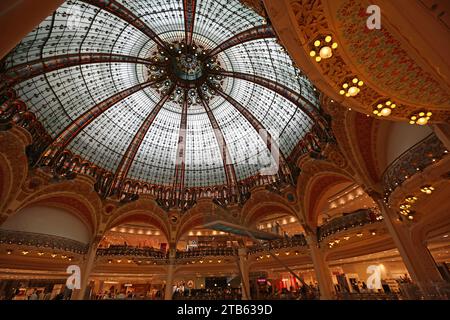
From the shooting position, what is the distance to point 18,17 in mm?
3074

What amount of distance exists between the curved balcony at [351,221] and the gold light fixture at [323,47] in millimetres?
15635

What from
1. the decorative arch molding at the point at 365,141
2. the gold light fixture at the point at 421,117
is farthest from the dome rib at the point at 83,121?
the gold light fixture at the point at 421,117

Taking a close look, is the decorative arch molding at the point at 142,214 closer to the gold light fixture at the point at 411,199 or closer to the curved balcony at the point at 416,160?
the curved balcony at the point at 416,160

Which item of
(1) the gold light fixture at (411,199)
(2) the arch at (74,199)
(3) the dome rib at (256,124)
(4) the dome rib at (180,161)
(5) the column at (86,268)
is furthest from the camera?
(4) the dome rib at (180,161)

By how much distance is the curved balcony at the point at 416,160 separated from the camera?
9383 mm

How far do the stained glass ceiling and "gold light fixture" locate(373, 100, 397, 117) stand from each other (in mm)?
11416

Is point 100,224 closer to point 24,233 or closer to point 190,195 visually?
point 24,233

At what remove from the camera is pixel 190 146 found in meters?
27.1

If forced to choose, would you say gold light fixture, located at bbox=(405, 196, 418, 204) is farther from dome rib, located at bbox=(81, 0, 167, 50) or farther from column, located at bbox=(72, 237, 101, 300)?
column, located at bbox=(72, 237, 101, 300)

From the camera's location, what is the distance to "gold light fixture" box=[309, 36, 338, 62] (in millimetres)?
5209

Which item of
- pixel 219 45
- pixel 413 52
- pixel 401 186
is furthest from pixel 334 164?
pixel 219 45

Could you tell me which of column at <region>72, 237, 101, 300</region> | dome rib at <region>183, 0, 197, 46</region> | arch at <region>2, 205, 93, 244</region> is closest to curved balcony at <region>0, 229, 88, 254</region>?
arch at <region>2, 205, 93, 244</region>

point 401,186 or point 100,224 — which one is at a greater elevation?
point 100,224

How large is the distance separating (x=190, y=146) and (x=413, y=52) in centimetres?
2388
